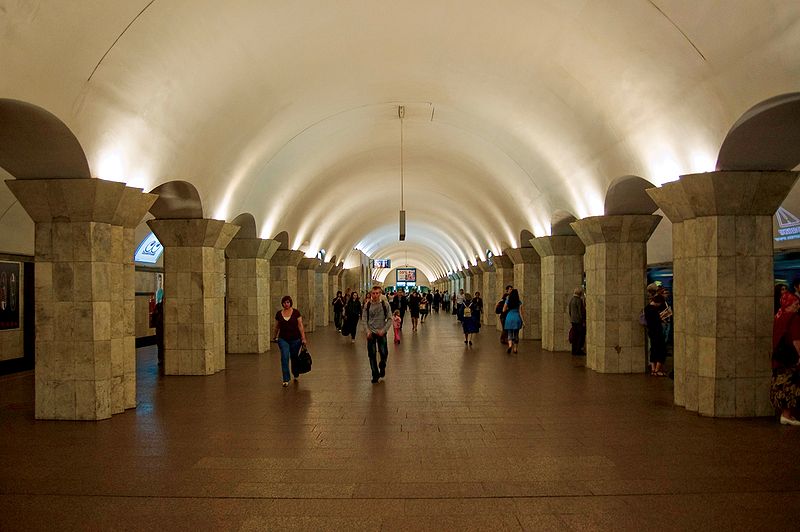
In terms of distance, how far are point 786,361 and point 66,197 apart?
886 centimetres

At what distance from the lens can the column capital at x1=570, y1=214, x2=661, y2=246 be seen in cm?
1266

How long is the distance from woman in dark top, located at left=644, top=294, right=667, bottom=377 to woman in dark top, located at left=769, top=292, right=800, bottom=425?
4186 millimetres

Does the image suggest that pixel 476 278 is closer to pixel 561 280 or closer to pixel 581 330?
pixel 561 280

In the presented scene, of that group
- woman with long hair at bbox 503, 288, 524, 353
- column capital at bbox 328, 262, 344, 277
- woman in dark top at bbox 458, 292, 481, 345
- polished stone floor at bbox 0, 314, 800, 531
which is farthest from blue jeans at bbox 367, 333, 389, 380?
column capital at bbox 328, 262, 344, 277

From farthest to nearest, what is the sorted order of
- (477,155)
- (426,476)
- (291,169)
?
(477,155) → (291,169) → (426,476)

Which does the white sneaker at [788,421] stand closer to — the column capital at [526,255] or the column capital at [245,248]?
the column capital at [245,248]

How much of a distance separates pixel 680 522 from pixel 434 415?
4.10 meters

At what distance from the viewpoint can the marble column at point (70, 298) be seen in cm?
846

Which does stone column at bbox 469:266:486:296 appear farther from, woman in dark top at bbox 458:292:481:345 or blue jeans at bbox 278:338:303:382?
blue jeans at bbox 278:338:303:382

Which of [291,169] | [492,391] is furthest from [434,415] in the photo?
[291,169]

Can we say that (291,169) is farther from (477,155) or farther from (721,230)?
(721,230)

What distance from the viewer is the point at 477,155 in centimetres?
1731

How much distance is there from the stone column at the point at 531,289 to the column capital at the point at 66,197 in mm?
13764

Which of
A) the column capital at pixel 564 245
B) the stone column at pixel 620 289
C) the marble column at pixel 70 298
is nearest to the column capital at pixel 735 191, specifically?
the stone column at pixel 620 289
